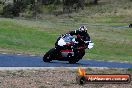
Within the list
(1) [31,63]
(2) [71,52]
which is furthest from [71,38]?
(1) [31,63]

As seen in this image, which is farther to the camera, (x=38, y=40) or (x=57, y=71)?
(x=38, y=40)

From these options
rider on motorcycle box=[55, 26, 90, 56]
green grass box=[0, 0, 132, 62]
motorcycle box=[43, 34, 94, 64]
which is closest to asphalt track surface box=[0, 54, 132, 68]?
motorcycle box=[43, 34, 94, 64]

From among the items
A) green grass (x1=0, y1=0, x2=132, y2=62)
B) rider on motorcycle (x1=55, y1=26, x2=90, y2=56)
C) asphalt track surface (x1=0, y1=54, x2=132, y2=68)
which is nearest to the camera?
asphalt track surface (x1=0, y1=54, x2=132, y2=68)

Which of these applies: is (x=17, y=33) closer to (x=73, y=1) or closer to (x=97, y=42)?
(x=97, y=42)

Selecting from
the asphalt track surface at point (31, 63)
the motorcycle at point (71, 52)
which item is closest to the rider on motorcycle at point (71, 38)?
the motorcycle at point (71, 52)

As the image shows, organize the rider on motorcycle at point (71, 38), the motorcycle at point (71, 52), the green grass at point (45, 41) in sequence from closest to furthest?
1. the rider on motorcycle at point (71, 38)
2. the motorcycle at point (71, 52)
3. the green grass at point (45, 41)

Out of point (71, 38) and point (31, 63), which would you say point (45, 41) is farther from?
point (31, 63)

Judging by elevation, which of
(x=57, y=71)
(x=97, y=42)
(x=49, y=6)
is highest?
(x=57, y=71)

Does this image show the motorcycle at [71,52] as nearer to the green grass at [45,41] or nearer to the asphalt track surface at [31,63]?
the asphalt track surface at [31,63]

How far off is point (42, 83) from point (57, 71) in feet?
12.5

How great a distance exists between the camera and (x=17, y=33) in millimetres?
44938

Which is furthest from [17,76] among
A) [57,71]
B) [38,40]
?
[38,40]

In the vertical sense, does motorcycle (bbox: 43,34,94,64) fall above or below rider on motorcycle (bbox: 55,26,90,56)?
below

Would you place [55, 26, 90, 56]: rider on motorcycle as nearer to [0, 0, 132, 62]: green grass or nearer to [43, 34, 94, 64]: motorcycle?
[43, 34, 94, 64]: motorcycle
